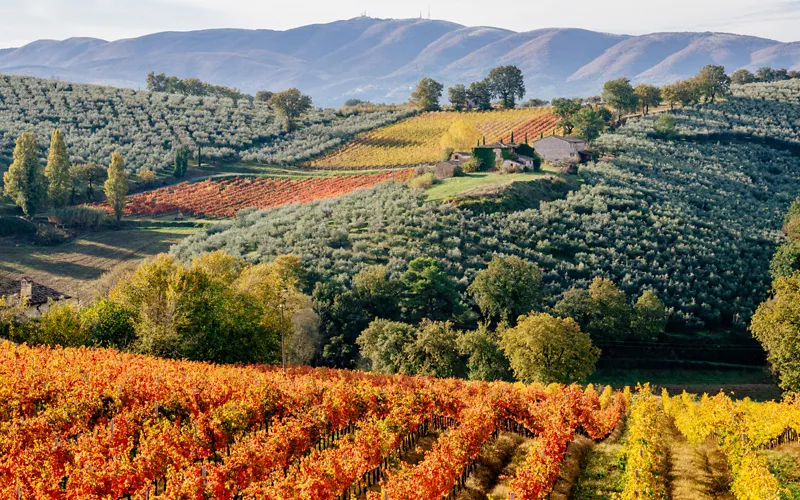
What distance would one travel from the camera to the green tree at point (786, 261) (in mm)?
65562

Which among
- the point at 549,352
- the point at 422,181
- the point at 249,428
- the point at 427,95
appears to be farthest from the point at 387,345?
the point at 427,95

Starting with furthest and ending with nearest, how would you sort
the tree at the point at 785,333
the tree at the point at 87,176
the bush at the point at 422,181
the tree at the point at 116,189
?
the tree at the point at 87,176 < the tree at the point at 116,189 < the bush at the point at 422,181 < the tree at the point at 785,333

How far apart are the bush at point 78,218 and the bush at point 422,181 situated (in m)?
41.6

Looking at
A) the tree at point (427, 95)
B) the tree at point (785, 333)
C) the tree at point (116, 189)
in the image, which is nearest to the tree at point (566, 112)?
the tree at point (427, 95)

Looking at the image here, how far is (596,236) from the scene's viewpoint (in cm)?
7144

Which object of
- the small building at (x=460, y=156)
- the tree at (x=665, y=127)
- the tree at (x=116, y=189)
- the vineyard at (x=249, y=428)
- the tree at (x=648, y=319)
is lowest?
the tree at (x=648, y=319)

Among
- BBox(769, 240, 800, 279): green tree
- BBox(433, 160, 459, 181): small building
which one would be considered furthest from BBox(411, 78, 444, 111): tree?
BBox(769, 240, 800, 279): green tree

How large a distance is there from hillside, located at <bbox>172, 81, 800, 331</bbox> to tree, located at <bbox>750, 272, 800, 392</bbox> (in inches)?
520

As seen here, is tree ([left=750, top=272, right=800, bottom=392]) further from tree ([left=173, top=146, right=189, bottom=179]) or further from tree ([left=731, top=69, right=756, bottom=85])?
tree ([left=731, top=69, right=756, bottom=85])

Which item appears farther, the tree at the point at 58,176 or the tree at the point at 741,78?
the tree at the point at 741,78

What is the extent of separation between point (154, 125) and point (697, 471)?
129 metres

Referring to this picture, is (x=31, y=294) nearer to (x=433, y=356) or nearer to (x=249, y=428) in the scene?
(x=249, y=428)

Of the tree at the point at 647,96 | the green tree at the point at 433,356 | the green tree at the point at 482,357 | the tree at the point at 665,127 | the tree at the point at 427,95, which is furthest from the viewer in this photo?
the tree at the point at 427,95

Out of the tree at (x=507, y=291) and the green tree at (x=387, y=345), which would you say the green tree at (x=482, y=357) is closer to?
the green tree at (x=387, y=345)
